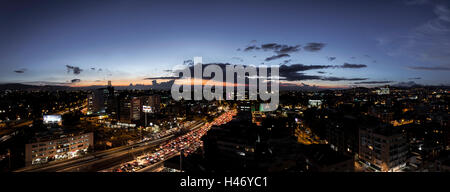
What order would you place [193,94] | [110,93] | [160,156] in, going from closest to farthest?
1. [160,156]
2. [110,93]
3. [193,94]

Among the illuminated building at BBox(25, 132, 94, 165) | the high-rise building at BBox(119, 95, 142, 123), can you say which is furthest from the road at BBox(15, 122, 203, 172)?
the high-rise building at BBox(119, 95, 142, 123)

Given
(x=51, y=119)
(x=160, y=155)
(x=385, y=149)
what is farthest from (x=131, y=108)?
(x=385, y=149)

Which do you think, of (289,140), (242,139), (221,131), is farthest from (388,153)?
(221,131)

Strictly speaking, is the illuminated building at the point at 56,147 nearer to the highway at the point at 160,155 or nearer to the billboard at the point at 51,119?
the highway at the point at 160,155

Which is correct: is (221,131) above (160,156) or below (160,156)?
above

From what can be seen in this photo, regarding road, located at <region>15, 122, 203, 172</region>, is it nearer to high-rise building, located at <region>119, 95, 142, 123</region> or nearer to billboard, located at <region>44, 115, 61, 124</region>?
billboard, located at <region>44, 115, 61, 124</region>

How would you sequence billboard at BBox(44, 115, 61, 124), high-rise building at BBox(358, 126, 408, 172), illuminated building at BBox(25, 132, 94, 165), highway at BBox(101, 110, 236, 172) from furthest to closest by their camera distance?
1. billboard at BBox(44, 115, 61, 124)
2. illuminated building at BBox(25, 132, 94, 165)
3. highway at BBox(101, 110, 236, 172)
4. high-rise building at BBox(358, 126, 408, 172)
